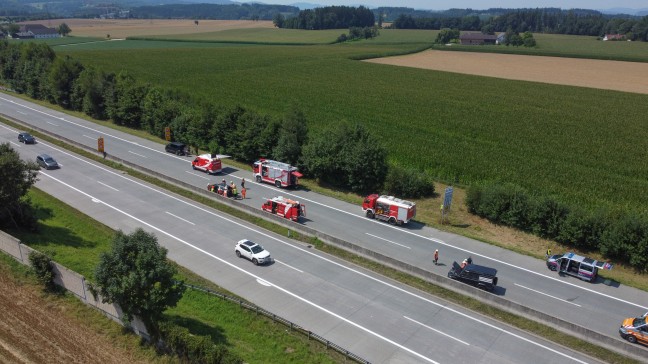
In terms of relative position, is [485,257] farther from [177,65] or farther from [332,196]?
[177,65]

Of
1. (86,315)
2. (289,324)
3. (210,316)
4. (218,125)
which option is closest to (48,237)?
(86,315)

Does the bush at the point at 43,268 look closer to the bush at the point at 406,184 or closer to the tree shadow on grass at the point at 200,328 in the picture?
the tree shadow on grass at the point at 200,328

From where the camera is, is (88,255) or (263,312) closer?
(263,312)

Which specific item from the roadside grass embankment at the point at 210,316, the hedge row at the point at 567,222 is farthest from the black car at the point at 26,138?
the hedge row at the point at 567,222

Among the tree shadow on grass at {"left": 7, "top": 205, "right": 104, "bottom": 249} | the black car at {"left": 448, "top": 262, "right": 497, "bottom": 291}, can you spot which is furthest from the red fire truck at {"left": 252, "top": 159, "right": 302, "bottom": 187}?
the black car at {"left": 448, "top": 262, "right": 497, "bottom": 291}

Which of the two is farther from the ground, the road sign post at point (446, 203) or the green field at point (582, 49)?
the green field at point (582, 49)

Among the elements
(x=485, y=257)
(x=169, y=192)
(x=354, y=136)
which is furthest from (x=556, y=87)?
(x=169, y=192)
